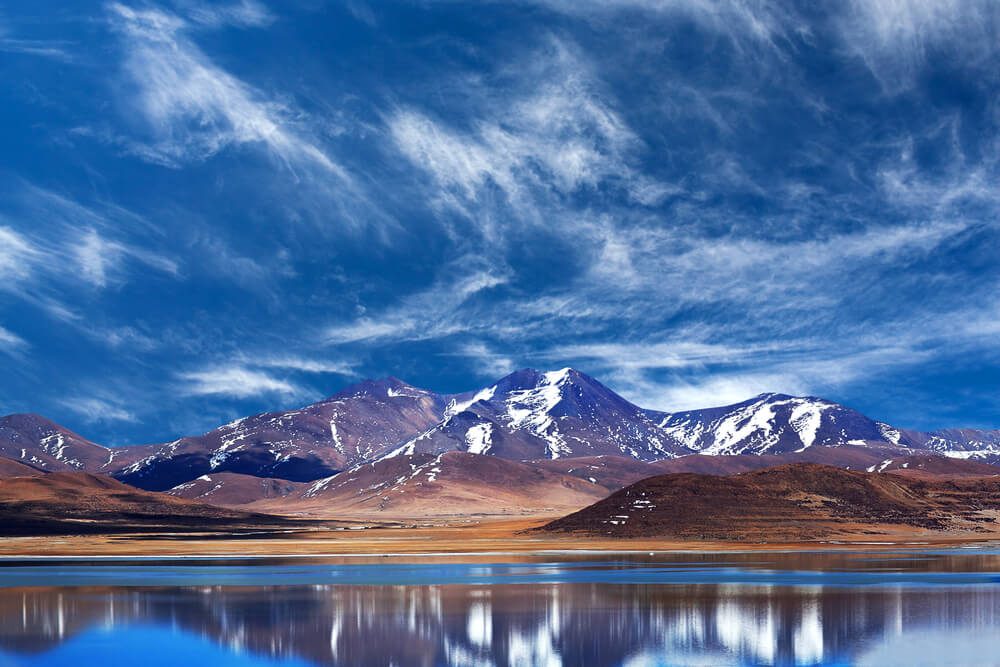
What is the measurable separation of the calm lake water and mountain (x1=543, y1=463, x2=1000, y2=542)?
198 ft

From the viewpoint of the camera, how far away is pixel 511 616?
168ft

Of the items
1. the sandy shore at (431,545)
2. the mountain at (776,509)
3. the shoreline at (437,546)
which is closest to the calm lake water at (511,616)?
the shoreline at (437,546)

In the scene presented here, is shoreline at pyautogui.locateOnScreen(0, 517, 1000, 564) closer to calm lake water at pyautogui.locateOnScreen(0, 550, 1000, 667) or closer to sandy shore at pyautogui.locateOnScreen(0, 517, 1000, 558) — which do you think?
sandy shore at pyautogui.locateOnScreen(0, 517, 1000, 558)

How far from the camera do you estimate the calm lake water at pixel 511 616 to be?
40.8 metres

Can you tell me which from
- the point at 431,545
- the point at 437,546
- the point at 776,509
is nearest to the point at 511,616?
the point at 437,546

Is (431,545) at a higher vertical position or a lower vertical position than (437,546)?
lower

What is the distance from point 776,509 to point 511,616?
368ft

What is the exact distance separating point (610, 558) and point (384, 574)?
30537 millimetres

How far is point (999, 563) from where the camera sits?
92062mm

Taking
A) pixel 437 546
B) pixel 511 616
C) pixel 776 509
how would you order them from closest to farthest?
pixel 511 616 < pixel 437 546 < pixel 776 509

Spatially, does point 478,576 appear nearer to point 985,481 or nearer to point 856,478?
point 856,478

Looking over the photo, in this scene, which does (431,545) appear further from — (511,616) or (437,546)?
(511,616)

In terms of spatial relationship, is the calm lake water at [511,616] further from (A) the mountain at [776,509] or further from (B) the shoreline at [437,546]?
(A) the mountain at [776,509]

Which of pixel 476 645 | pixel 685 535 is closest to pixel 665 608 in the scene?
pixel 476 645
